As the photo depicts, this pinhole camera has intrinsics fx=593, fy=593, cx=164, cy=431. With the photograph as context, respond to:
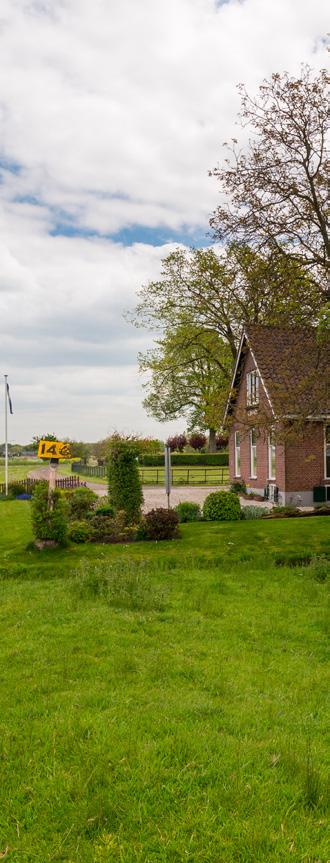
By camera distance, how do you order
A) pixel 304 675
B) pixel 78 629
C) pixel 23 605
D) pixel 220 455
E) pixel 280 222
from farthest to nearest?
pixel 220 455 → pixel 280 222 → pixel 23 605 → pixel 78 629 → pixel 304 675

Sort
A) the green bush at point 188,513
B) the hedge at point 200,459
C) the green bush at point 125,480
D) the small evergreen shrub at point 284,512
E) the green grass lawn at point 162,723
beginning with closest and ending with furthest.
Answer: the green grass lawn at point 162,723, the green bush at point 125,480, the green bush at point 188,513, the small evergreen shrub at point 284,512, the hedge at point 200,459

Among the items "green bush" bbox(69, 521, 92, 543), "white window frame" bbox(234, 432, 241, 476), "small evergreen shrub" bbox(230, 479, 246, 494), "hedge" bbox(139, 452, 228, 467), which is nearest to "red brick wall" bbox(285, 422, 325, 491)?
"small evergreen shrub" bbox(230, 479, 246, 494)

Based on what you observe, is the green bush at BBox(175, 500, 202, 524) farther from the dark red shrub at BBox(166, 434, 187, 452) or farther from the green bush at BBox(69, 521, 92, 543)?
the dark red shrub at BBox(166, 434, 187, 452)

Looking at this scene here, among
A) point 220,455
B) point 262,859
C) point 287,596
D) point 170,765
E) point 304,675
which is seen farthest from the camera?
point 220,455

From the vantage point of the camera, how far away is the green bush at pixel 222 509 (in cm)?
1928

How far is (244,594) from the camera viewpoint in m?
10.0

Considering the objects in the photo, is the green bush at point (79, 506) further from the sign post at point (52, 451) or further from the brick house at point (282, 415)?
the brick house at point (282, 415)

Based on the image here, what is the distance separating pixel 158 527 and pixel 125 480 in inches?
114

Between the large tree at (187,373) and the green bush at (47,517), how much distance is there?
54.1 ft

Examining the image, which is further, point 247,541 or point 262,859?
point 247,541

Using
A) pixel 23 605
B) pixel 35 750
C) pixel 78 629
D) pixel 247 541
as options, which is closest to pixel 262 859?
pixel 35 750

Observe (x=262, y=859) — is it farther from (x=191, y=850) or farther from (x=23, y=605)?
(x=23, y=605)

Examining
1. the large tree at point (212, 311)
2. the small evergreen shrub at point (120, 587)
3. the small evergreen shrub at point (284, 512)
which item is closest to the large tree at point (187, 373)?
the large tree at point (212, 311)

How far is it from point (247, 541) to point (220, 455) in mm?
40324
